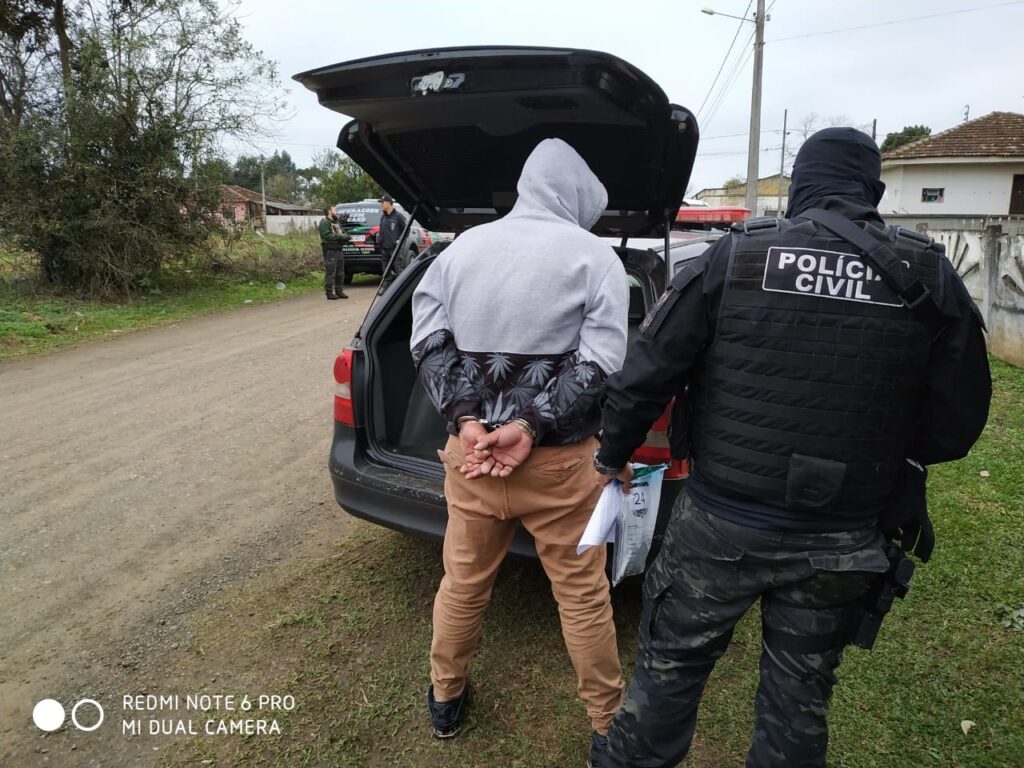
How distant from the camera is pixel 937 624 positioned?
2.78m

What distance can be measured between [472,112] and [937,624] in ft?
8.82

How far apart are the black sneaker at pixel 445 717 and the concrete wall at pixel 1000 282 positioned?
6312 millimetres

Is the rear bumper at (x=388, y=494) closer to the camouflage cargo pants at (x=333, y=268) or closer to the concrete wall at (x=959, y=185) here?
the camouflage cargo pants at (x=333, y=268)

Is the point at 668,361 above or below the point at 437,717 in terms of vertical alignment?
above

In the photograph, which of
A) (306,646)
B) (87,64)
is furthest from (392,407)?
(87,64)

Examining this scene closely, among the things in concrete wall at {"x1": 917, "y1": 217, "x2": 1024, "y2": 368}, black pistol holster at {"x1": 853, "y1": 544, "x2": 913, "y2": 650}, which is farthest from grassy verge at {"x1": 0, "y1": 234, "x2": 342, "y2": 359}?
concrete wall at {"x1": 917, "y1": 217, "x2": 1024, "y2": 368}

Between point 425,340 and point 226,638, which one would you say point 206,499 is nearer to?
point 226,638

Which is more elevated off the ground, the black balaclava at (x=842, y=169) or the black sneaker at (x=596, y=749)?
the black balaclava at (x=842, y=169)

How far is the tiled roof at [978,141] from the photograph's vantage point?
25812 millimetres

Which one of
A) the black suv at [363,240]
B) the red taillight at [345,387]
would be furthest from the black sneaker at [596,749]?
the black suv at [363,240]

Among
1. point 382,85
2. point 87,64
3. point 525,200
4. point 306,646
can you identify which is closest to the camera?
point 525,200

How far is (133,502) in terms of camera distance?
392 centimetres

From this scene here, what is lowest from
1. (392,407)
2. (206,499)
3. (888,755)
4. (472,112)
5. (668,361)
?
(888,755)

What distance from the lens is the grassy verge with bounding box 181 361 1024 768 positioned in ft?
7.25
